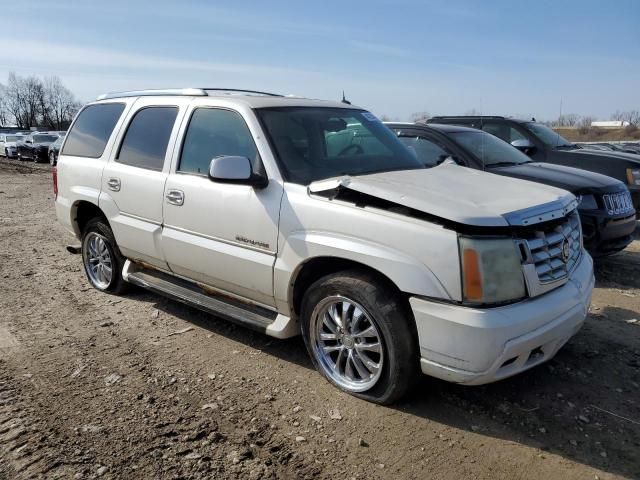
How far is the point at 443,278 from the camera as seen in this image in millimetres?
2957

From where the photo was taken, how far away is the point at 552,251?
3.30 meters

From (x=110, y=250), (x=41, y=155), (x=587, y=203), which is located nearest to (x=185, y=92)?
(x=110, y=250)

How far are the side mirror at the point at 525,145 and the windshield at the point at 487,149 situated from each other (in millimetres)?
835

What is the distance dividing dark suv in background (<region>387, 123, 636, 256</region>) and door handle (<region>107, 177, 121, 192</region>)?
314 cm

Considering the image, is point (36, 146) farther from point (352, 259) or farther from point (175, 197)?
point (352, 259)

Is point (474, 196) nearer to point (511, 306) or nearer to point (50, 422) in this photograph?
point (511, 306)

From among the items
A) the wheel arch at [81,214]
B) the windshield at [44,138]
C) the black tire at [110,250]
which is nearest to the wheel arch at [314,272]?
the black tire at [110,250]

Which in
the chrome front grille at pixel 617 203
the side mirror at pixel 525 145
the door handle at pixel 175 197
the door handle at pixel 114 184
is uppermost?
the side mirror at pixel 525 145

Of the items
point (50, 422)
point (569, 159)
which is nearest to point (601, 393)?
point (50, 422)

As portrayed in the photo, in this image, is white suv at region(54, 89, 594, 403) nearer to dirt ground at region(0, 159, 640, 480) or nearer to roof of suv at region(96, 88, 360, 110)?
roof of suv at region(96, 88, 360, 110)

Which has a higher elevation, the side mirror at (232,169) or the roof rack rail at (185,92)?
the roof rack rail at (185,92)

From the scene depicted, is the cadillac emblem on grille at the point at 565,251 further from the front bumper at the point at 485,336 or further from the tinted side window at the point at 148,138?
the tinted side window at the point at 148,138

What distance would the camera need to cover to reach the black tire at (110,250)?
5.32 meters

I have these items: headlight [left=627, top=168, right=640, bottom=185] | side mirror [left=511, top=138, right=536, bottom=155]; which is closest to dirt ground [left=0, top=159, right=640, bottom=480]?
side mirror [left=511, top=138, right=536, bottom=155]
